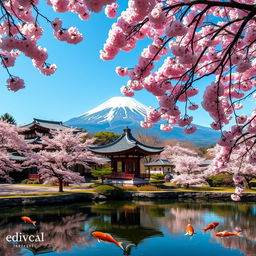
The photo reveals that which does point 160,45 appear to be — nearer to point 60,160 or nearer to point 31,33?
point 31,33

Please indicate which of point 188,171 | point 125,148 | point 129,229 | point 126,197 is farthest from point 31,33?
point 188,171

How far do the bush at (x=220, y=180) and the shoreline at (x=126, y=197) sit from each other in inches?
219

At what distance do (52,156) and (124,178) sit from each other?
839 cm

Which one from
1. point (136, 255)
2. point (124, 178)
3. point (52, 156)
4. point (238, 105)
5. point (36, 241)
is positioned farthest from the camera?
point (124, 178)

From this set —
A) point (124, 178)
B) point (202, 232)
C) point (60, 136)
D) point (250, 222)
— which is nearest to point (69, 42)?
point (202, 232)

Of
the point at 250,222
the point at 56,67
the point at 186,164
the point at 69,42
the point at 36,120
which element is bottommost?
the point at 250,222

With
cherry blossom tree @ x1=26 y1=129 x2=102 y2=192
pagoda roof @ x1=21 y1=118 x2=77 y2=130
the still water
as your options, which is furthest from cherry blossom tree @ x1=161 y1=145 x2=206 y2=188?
pagoda roof @ x1=21 y1=118 x2=77 y2=130

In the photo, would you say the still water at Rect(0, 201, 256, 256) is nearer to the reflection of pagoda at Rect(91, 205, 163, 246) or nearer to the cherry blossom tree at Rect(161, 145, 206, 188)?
the reflection of pagoda at Rect(91, 205, 163, 246)

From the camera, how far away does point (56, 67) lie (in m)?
4.25

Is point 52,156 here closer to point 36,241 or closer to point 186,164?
point 36,241

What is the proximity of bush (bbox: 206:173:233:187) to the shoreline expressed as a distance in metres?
5.57

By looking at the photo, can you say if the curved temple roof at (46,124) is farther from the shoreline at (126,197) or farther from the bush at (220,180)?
the bush at (220,180)

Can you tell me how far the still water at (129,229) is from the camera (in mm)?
7566

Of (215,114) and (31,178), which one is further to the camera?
(31,178)
